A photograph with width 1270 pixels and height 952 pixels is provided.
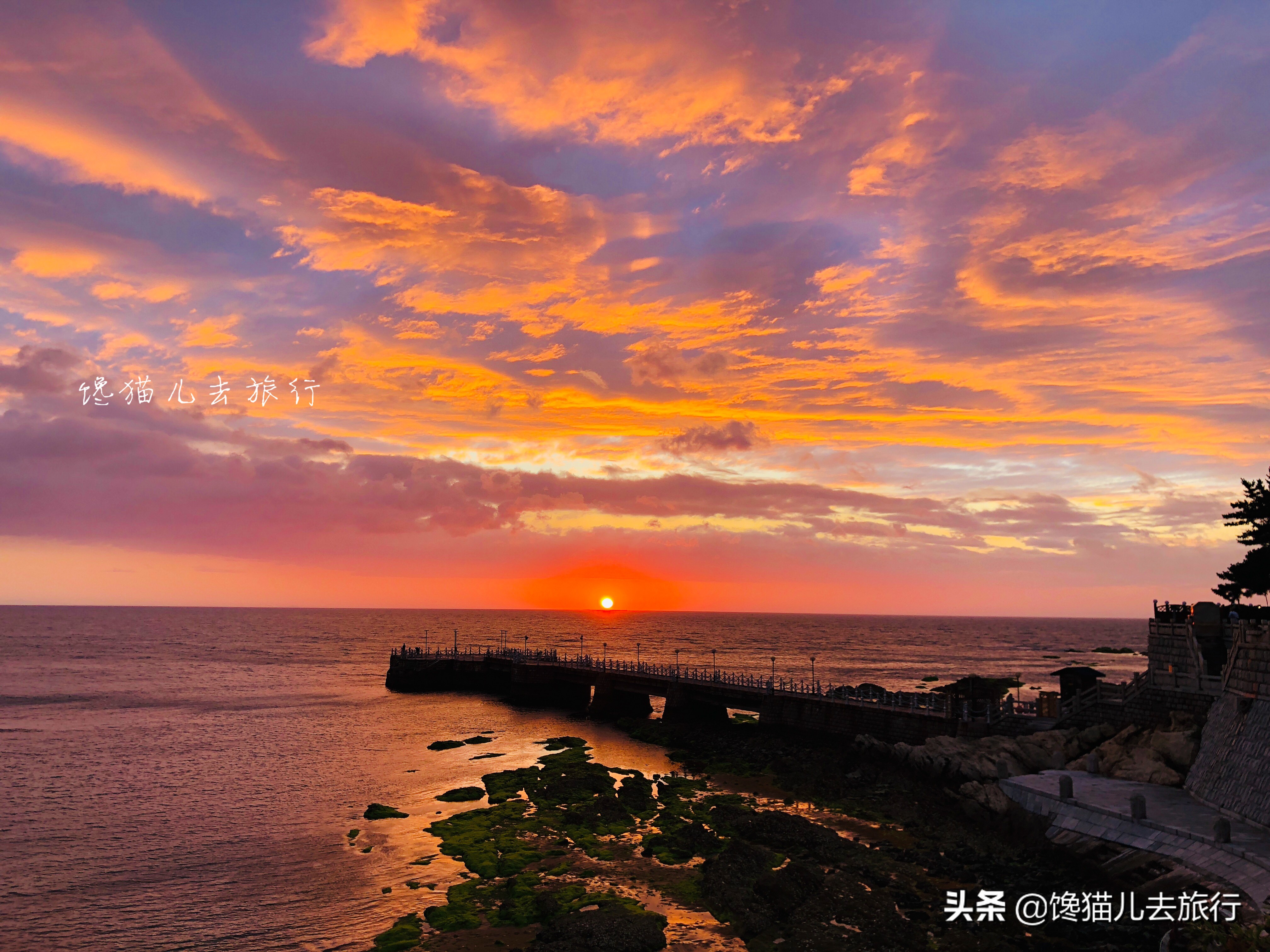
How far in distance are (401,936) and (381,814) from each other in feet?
59.4

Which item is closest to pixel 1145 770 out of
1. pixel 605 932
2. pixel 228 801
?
pixel 605 932

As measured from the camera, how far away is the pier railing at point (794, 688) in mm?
48062

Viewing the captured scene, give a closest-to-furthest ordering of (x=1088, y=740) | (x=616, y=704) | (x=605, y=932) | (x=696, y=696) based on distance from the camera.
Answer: (x=605, y=932) < (x=1088, y=740) < (x=696, y=696) < (x=616, y=704)

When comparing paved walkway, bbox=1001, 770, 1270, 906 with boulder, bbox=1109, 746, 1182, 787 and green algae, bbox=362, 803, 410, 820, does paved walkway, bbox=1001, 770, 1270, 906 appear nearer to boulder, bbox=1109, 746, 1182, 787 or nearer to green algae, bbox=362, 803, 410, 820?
boulder, bbox=1109, 746, 1182, 787

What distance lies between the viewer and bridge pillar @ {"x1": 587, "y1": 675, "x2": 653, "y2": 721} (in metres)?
81.9

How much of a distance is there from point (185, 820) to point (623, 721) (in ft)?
137

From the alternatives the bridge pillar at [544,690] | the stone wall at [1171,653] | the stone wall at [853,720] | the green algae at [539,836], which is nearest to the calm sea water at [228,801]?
the green algae at [539,836]

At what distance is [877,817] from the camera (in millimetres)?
38219

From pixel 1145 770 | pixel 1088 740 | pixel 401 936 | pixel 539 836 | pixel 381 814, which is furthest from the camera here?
pixel 381 814

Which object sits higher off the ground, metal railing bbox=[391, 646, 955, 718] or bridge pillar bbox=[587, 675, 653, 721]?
metal railing bbox=[391, 646, 955, 718]

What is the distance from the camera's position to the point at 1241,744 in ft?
99.5

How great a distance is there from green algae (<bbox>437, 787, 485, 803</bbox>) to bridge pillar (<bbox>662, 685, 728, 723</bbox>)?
27.9m

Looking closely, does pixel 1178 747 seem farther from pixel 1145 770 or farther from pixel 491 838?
pixel 491 838

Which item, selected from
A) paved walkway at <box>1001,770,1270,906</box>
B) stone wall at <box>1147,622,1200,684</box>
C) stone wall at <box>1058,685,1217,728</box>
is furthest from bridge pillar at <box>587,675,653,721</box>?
stone wall at <box>1147,622,1200,684</box>
